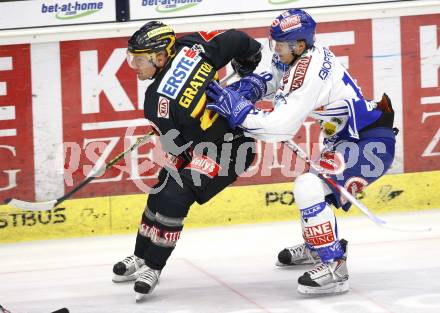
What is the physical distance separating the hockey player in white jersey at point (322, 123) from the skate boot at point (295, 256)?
0.39m

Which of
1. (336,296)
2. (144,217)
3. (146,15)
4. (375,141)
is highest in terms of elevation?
(146,15)

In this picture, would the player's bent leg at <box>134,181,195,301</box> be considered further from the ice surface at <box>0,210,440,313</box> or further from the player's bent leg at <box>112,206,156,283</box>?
the player's bent leg at <box>112,206,156,283</box>

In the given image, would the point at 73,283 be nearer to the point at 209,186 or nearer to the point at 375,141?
the point at 209,186

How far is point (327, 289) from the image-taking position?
4566mm

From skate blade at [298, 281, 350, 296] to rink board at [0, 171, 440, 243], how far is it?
1.57 m

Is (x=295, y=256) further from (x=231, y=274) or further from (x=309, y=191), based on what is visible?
(x=309, y=191)

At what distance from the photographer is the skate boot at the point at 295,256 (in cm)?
512

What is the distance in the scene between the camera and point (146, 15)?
5938 mm

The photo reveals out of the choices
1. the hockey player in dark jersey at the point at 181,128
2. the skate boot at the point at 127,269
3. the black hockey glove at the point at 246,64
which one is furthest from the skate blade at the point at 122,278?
the black hockey glove at the point at 246,64

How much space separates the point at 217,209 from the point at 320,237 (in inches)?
66.3

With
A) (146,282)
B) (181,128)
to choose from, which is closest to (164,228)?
(146,282)

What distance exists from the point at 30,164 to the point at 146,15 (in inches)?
41.6

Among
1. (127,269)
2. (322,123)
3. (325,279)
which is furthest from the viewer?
(127,269)

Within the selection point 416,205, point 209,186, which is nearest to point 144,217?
point 209,186
